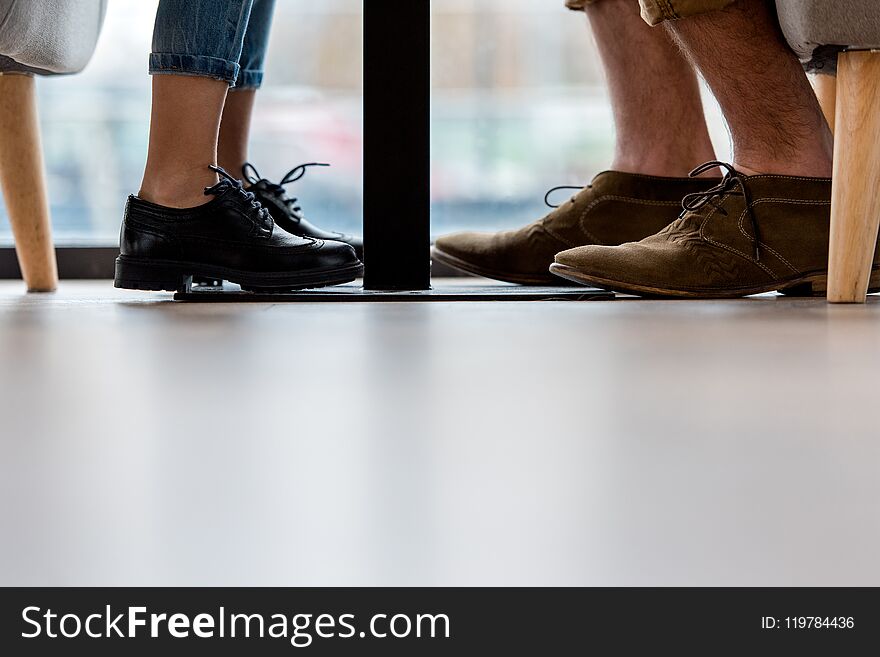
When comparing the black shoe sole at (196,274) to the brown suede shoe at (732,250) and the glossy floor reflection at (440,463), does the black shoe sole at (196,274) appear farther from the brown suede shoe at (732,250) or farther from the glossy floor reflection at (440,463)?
the glossy floor reflection at (440,463)

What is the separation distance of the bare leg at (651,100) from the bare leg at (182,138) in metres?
Answer: 0.62

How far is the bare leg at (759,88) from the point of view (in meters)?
1.18

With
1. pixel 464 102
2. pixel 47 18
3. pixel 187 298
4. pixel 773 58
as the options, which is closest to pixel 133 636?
pixel 187 298

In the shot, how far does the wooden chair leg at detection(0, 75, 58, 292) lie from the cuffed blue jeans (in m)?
0.33

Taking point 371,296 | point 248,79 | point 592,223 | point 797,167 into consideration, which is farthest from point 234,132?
point 797,167

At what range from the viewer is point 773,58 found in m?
1.20

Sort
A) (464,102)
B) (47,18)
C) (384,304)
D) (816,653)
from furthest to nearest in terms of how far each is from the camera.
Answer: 1. (464,102)
2. (47,18)
3. (384,304)
4. (816,653)

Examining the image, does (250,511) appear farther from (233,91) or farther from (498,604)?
(233,91)

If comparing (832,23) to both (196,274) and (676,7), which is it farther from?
(196,274)

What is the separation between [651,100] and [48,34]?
0.87 m

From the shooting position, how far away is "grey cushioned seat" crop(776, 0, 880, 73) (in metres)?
1.04

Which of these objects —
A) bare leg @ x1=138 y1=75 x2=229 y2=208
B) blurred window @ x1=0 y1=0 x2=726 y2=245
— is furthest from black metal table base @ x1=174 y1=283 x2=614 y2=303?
blurred window @ x1=0 y1=0 x2=726 y2=245

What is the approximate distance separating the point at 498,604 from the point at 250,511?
102 mm

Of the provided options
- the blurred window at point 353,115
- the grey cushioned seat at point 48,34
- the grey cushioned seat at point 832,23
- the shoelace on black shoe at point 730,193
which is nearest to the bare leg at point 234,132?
the grey cushioned seat at point 48,34
